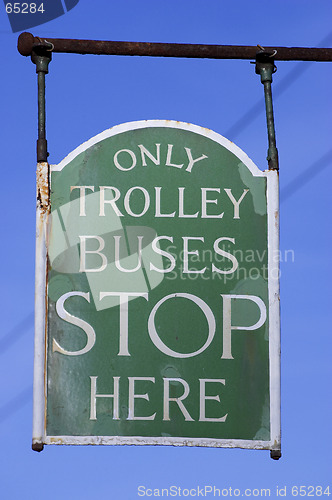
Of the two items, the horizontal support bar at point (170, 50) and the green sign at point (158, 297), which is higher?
the horizontal support bar at point (170, 50)

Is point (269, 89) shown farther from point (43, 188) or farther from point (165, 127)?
point (43, 188)

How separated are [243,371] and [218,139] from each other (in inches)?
59.9

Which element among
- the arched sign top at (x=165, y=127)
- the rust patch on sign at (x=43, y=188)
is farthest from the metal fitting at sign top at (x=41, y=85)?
the arched sign top at (x=165, y=127)

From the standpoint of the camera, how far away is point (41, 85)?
17.4ft

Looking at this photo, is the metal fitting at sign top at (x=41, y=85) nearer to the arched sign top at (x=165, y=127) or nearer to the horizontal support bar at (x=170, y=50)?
the horizontal support bar at (x=170, y=50)

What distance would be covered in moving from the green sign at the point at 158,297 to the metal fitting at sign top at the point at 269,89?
13 centimetres

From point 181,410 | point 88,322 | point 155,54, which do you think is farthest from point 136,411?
point 155,54

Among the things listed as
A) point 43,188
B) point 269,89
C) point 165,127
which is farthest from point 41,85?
point 269,89

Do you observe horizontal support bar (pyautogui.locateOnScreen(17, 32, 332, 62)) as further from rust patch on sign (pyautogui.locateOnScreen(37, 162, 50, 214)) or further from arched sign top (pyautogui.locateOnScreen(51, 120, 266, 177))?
rust patch on sign (pyautogui.locateOnScreen(37, 162, 50, 214))

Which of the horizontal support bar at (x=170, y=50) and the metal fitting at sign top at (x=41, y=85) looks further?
the horizontal support bar at (x=170, y=50)

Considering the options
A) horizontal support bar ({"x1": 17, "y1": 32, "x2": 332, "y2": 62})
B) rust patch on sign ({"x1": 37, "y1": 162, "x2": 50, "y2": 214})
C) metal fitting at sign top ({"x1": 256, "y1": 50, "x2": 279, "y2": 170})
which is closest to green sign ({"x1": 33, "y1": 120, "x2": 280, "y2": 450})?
rust patch on sign ({"x1": 37, "y1": 162, "x2": 50, "y2": 214})

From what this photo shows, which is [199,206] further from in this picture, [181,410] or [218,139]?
[181,410]

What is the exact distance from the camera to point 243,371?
192 inches

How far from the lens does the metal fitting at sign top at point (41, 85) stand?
5.12 meters
